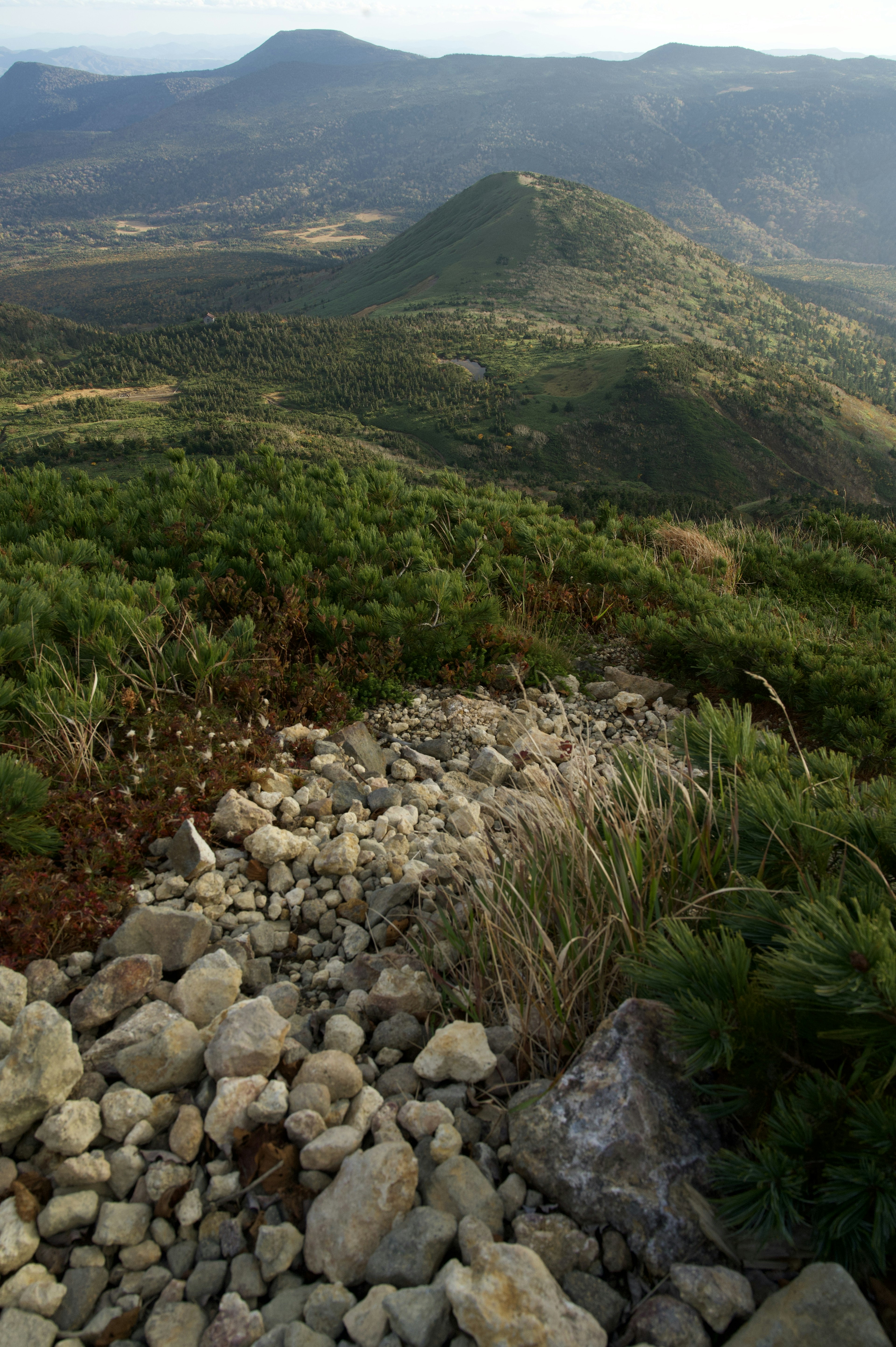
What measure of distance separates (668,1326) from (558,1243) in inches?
9.9

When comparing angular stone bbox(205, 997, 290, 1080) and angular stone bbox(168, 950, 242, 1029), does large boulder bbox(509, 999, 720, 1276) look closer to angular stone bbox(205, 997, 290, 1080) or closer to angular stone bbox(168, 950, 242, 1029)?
angular stone bbox(205, 997, 290, 1080)

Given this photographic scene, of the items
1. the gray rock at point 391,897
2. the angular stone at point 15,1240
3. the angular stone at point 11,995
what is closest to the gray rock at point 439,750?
the gray rock at point 391,897

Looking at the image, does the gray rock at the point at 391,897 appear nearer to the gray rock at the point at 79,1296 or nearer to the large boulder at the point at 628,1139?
the large boulder at the point at 628,1139

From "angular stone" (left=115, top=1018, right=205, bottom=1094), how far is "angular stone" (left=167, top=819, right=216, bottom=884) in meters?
0.85

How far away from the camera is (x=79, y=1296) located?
4.87ft

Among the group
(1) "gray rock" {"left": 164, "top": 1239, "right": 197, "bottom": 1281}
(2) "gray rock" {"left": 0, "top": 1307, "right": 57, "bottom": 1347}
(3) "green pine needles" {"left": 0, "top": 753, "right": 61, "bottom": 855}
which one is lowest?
(1) "gray rock" {"left": 164, "top": 1239, "right": 197, "bottom": 1281}

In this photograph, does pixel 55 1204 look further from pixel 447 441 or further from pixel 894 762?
pixel 447 441

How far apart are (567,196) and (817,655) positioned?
136294 mm

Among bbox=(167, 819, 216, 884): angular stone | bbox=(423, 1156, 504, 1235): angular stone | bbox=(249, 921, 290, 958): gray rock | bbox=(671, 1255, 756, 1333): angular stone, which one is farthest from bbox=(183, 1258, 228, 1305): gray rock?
bbox=(167, 819, 216, 884): angular stone

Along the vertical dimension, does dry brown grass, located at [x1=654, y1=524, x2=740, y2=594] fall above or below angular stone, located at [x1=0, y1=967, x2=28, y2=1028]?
below

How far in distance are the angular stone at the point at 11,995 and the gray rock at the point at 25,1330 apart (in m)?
Result: 0.78

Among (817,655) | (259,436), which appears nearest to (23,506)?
(817,655)

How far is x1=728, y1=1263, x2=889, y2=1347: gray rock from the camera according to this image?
3.82ft

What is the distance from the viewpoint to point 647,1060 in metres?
1.68
